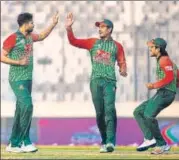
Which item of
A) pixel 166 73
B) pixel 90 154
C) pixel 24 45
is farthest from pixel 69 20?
pixel 90 154

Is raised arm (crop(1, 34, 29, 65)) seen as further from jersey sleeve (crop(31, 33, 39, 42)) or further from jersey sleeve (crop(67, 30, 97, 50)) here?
jersey sleeve (crop(67, 30, 97, 50))

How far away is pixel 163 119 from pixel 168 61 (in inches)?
66.7

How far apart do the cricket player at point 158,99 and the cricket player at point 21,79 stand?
1.12 meters

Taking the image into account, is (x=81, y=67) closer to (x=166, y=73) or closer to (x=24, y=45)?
(x=24, y=45)

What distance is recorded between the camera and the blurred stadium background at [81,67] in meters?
7.92

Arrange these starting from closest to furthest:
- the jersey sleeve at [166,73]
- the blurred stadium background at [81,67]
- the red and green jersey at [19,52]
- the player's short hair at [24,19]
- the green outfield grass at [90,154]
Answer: the green outfield grass at [90,154] < the jersey sleeve at [166,73] < the red and green jersey at [19,52] < the player's short hair at [24,19] < the blurred stadium background at [81,67]

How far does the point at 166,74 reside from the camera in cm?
622

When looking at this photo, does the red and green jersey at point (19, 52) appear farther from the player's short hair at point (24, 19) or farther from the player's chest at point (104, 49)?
the player's chest at point (104, 49)

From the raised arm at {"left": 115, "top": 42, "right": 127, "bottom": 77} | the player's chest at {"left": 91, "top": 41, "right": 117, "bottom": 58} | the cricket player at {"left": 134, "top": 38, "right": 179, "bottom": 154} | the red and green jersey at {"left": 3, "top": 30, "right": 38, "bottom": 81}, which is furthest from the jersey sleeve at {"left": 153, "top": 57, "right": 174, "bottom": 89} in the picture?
the red and green jersey at {"left": 3, "top": 30, "right": 38, "bottom": 81}

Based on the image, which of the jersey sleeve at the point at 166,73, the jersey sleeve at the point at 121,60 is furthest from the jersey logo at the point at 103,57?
the jersey sleeve at the point at 166,73

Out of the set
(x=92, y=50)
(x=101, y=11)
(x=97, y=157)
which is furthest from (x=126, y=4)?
(x=97, y=157)

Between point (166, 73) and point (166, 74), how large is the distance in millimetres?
11

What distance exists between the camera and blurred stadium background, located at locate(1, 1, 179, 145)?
792 cm

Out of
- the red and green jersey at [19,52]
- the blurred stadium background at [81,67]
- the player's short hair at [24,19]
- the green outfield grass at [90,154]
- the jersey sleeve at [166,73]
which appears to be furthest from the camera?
the blurred stadium background at [81,67]
